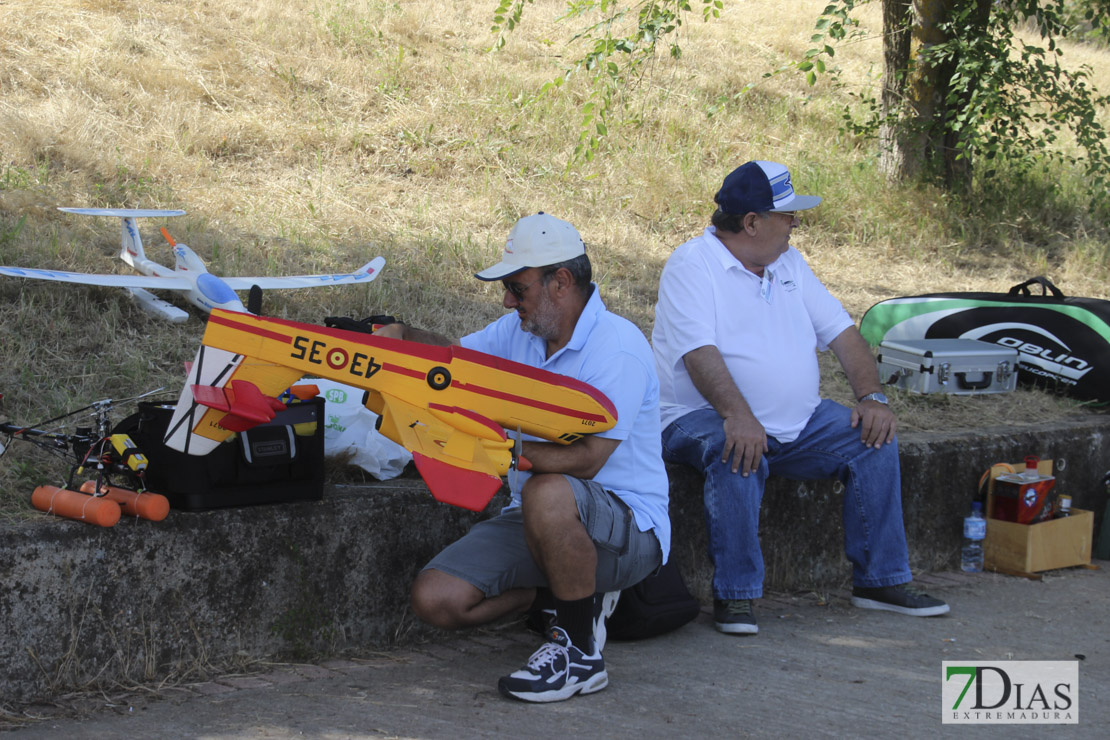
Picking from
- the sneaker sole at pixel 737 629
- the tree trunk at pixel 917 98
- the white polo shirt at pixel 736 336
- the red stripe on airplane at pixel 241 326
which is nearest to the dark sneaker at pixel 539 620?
the sneaker sole at pixel 737 629

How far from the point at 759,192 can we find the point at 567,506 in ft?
5.48

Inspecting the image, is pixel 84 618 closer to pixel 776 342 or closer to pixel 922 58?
pixel 776 342

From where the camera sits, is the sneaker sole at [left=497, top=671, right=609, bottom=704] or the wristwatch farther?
the wristwatch

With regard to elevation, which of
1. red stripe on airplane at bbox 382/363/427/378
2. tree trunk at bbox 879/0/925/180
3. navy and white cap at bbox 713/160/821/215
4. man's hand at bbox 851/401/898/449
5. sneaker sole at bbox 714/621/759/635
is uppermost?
tree trunk at bbox 879/0/925/180

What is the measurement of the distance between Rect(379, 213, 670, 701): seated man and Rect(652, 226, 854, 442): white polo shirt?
0.70m

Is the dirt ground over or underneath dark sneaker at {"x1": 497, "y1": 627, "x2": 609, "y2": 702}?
underneath

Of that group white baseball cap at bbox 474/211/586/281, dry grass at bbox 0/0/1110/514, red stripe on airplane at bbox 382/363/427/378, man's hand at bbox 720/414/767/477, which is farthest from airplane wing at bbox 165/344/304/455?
man's hand at bbox 720/414/767/477

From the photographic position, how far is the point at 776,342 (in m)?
4.16

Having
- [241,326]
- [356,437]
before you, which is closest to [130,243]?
[356,437]

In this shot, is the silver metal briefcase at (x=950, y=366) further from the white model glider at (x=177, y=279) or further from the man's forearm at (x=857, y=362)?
the white model glider at (x=177, y=279)

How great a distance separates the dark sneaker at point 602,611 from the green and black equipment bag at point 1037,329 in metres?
3.49

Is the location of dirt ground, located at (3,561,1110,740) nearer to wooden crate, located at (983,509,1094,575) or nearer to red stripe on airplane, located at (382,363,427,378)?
wooden crate, located at (983,509,1094,575)

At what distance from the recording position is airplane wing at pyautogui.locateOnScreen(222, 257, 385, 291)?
5422 mm

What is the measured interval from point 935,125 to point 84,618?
26.1ft
